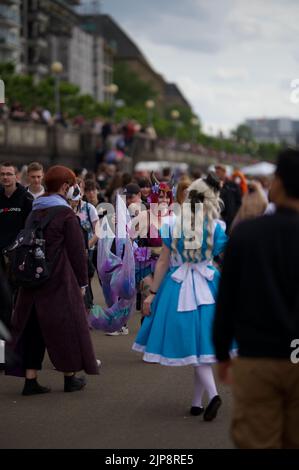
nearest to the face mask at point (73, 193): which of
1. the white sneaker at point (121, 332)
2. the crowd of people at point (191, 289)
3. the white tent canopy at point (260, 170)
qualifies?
the crowd of people at point (191, 289)

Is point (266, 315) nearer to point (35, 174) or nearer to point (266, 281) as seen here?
point (266, 281)

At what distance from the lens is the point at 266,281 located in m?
4.72

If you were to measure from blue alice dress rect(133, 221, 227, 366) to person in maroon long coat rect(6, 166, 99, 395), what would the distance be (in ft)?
2.77

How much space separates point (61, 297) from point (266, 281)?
4.24 meters

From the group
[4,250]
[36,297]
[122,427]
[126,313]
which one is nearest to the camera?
[122,427]

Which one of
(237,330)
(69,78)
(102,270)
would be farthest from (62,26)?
(237,330)

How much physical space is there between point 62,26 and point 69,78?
27.2ft

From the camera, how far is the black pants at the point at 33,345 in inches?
353

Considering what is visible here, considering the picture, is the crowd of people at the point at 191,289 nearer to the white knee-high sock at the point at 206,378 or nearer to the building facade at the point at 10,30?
the white knee-high sock at the point at 206,378

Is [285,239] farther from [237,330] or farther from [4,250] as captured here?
[4,250]

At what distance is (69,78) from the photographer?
125 metres

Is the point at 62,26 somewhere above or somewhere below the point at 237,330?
above

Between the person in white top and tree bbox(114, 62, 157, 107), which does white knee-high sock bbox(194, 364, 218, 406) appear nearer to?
the person in white top

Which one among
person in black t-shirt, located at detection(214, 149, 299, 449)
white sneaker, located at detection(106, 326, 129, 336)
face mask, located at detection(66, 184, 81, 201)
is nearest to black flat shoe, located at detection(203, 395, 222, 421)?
person in black t-shirt, located at detection(214, 149, 299, 449)
